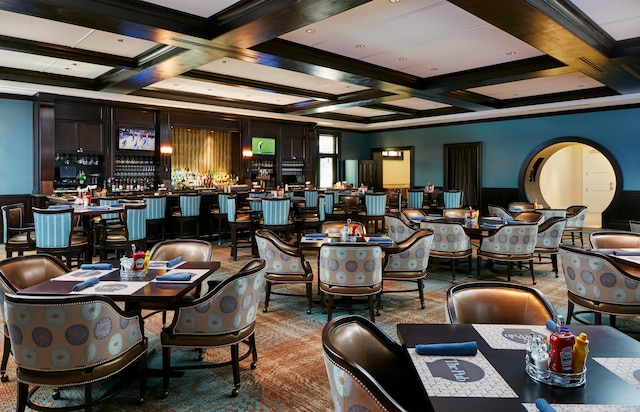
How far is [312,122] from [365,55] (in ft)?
23.2

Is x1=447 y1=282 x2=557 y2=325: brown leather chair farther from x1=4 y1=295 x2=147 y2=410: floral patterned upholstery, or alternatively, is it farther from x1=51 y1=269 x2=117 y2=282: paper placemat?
x1=51 y1=269 x2=117 y2=282: paper placemat

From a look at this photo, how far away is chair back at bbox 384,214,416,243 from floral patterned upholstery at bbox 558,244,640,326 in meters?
2.32

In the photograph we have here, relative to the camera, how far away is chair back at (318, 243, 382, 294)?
3.96 m

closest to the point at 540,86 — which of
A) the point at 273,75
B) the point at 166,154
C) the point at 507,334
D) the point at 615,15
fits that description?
the point at 615,15

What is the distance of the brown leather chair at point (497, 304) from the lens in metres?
2.39

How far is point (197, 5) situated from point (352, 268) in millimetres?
3336

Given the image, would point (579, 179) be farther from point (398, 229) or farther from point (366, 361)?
point (366, 361)

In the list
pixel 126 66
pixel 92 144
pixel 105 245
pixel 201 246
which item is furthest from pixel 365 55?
pixel 92 144

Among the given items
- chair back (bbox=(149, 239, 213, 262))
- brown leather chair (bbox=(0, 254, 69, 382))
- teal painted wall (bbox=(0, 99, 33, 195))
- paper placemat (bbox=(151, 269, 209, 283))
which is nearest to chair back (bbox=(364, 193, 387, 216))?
chair back (bbox=(149, 239, 213, 262))

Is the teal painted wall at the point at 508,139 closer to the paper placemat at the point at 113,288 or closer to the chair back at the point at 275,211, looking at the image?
the chair back at the point at 275,211

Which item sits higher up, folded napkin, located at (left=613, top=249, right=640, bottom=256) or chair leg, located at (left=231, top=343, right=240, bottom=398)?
folded napkin, located at (left=613, top=249, right=640, bottom=256)

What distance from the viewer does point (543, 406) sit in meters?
1.28

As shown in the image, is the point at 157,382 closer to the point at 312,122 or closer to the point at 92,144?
the point at 92,144

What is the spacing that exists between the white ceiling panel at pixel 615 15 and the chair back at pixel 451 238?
2.83 meters
